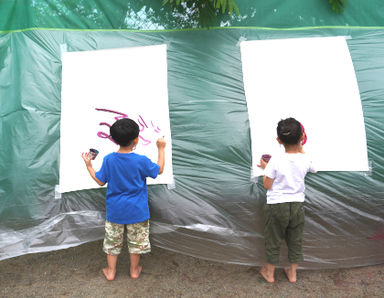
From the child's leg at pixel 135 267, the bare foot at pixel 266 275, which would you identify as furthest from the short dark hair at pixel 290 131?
the child's leg at pixel 135 267

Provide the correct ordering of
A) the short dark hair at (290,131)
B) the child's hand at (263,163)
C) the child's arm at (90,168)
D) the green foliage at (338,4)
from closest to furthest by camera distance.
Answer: the short dark hair at (290,131) < the child's arm at (90,168) < the child's hand at (263,163) < the green foliage at (338,4)

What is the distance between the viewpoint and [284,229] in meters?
2.30

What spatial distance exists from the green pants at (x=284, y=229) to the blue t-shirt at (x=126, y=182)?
2.88 ft

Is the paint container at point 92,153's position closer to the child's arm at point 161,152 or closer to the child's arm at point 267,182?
the child's arm at point 161,152

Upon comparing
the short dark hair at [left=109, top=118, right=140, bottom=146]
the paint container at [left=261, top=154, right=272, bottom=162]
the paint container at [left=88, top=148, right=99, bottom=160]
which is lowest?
the paint container at [left=261, top=154, right=272, bottom=162]

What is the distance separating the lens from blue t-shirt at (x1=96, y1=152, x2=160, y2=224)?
2201 mm

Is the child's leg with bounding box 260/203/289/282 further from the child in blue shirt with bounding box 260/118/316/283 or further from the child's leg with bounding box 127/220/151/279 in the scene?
the child's leg with bounding box 127/220/151/279

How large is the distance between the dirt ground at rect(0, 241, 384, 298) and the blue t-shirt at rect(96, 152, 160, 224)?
56 centimetres

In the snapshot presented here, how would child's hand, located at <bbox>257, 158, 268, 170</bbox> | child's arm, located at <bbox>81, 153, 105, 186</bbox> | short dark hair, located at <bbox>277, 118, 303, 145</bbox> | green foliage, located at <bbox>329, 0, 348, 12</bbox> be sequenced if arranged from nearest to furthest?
short dark hair, located at <bbox>277, 118, 303, 145</bbox> < child's arm, located at <bbox>81, 153, 105, 186</bbox> < child's hand, located at <bbox>257, 158, 268, 170</bbox> < green foliage, located at <bbox>329, 0, 348, 12</bbox>

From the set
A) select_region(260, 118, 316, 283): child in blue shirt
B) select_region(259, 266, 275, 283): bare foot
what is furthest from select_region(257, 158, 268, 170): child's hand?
select_region(259, 266, 275, 283): bare foot

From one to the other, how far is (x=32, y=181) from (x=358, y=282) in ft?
8.40

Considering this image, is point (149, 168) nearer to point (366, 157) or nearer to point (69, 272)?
point (69, 272)

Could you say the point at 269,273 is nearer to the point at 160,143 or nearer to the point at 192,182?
the point at 192,182

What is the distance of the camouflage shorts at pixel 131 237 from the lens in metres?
2.32
